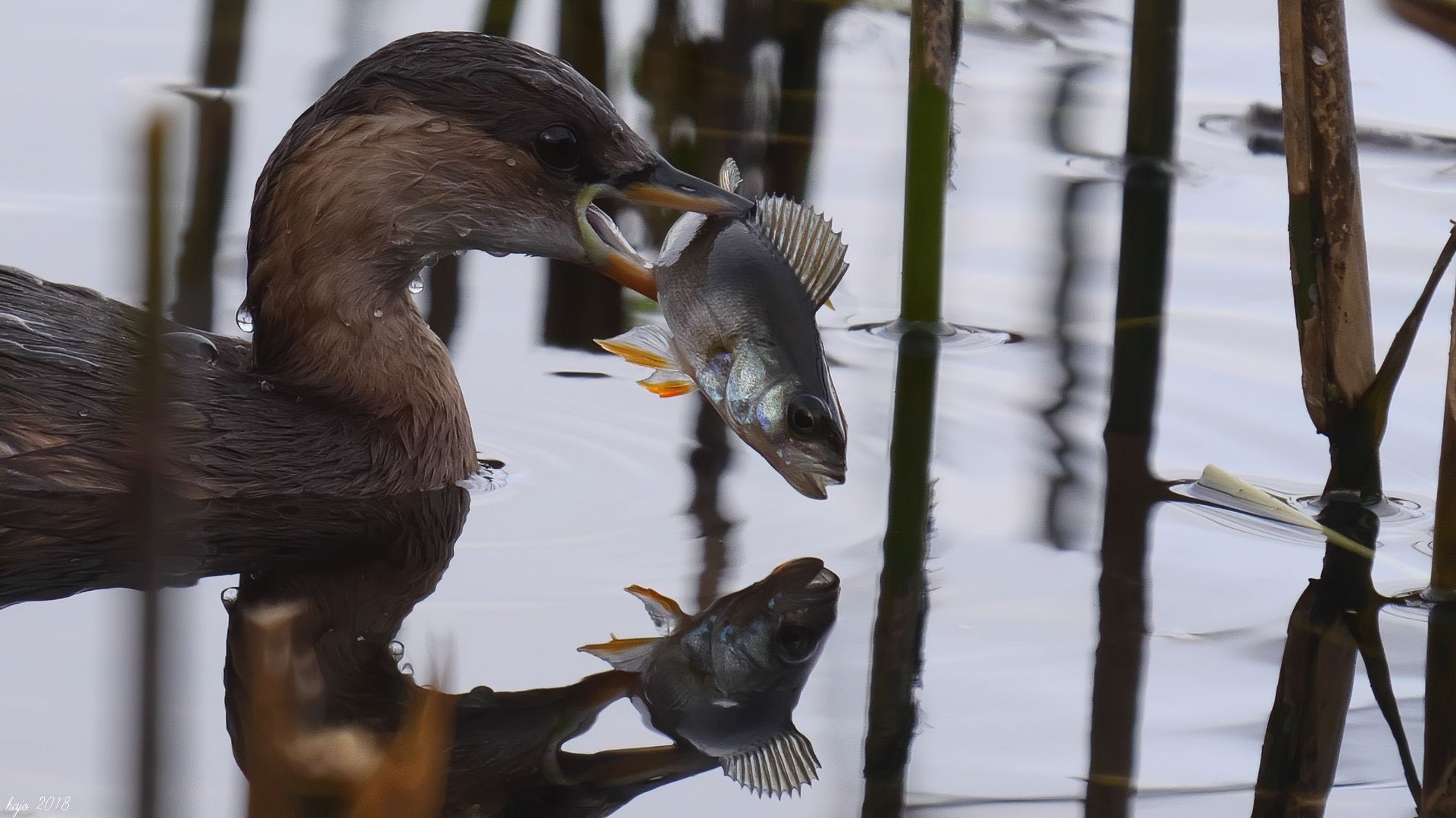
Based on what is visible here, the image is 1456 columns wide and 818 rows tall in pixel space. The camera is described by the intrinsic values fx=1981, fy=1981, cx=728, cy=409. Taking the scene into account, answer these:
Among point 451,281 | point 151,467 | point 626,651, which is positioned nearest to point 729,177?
point 626,651

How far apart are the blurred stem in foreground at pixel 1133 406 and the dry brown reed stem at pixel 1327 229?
0.37 m

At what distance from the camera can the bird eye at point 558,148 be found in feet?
12.2

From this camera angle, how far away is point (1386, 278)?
513 centimetres

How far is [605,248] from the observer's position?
3.73 m

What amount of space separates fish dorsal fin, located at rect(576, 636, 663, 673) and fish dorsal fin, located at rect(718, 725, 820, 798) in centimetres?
31

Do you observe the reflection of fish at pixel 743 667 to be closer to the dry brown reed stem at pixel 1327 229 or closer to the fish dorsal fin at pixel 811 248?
the fish dorsal fin at pixel 811 248

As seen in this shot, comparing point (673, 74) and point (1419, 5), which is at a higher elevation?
point (1419, 5)

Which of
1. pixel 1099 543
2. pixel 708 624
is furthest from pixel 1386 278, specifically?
pixel 708 624

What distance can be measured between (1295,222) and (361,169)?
69.7 inches

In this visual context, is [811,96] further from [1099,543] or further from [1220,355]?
[1099,543]

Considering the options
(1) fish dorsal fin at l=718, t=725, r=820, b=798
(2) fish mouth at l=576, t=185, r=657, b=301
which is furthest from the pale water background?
(2) fish mouth at l=576, t=185, r=657, b=301

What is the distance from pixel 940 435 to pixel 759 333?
1.06m

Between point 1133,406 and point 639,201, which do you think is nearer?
point 639,201

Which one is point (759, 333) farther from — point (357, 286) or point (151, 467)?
point (151, 467)
